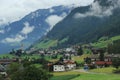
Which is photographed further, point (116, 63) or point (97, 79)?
point (116, 63)

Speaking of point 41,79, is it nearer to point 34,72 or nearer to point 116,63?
point 34,72

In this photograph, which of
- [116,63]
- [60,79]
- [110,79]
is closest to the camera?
[110,79]

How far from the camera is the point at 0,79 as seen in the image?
134250mm

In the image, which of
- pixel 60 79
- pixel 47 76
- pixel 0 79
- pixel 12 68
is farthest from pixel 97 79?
pixel 12 68

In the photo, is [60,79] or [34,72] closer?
[34,72]

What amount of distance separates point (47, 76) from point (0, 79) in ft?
81.1

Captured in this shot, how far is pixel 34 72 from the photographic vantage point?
113 metres

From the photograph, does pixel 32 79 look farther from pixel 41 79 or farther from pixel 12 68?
pixel 12 68

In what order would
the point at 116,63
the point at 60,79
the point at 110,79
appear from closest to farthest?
the point at 110,79
the point at 60,79
the point at 116,63

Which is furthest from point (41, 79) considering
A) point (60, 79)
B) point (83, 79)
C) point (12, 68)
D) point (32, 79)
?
point (12, 68)

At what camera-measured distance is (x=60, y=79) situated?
438ft

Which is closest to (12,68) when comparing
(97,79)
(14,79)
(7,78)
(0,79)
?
(7,78)

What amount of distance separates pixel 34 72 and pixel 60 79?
2228 cm

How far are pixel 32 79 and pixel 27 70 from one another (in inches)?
118
